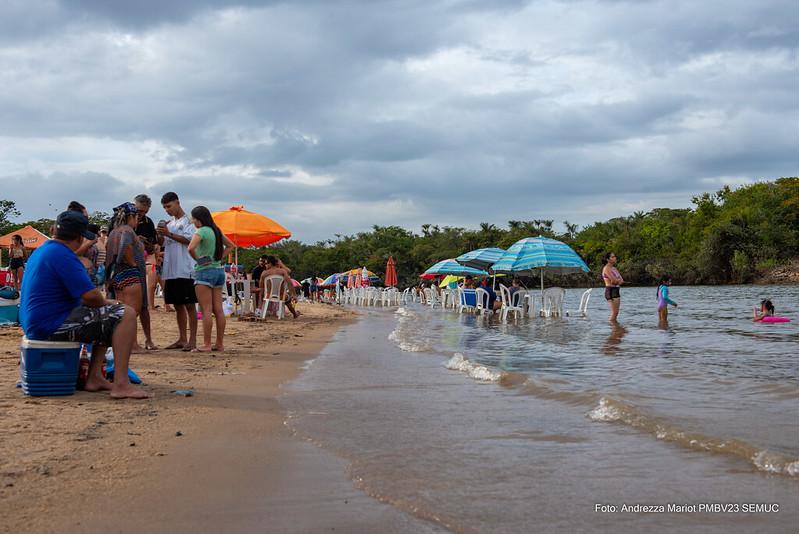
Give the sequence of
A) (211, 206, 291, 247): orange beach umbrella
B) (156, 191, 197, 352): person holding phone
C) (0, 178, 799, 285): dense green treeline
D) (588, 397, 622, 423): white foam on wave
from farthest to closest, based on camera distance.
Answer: (0, 178, 799, 285): dense green treeline, (211, 206, 291, 247): orange beach umbrella, (156, 191, 197, 352): person holding phone, (588, 397, 622, 423): white foam on wave

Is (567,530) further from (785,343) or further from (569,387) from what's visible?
(785,343)

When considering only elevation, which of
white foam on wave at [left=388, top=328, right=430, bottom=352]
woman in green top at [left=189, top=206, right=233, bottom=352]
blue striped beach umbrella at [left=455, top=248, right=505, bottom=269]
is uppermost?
blue striped beach umbrella at [left=455, top=248, right=505, bottom=269]

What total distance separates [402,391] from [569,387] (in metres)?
1.37

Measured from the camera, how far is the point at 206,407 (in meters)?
4.41

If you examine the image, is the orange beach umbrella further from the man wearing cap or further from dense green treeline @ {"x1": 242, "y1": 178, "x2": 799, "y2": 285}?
dense green treeline @ {"x1": 242, "y1": 178, "x2": 799, "y2": 285}

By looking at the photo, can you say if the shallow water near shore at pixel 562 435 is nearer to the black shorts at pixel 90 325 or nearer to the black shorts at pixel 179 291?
the black shorts at pixel 90 325

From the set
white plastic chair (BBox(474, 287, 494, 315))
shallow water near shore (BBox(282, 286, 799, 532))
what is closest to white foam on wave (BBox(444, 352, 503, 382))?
shallow water near shore (BBox(282, 286, 799, 532))

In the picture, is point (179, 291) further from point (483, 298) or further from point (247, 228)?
point (483, 298)

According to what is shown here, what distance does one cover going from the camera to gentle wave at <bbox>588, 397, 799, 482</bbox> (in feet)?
10.1

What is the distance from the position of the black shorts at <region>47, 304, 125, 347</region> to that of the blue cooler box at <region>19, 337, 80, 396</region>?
55 millimetres

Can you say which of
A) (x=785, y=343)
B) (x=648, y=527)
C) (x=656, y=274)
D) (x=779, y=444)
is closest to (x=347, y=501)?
(x=648, y=527)

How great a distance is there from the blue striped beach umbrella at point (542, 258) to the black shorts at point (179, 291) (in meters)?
11.7

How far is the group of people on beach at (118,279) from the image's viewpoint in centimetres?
434

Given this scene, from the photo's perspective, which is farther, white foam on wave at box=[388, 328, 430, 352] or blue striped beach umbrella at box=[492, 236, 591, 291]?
blue striped beach umbrella at box=[492, 236, 591, 291]
